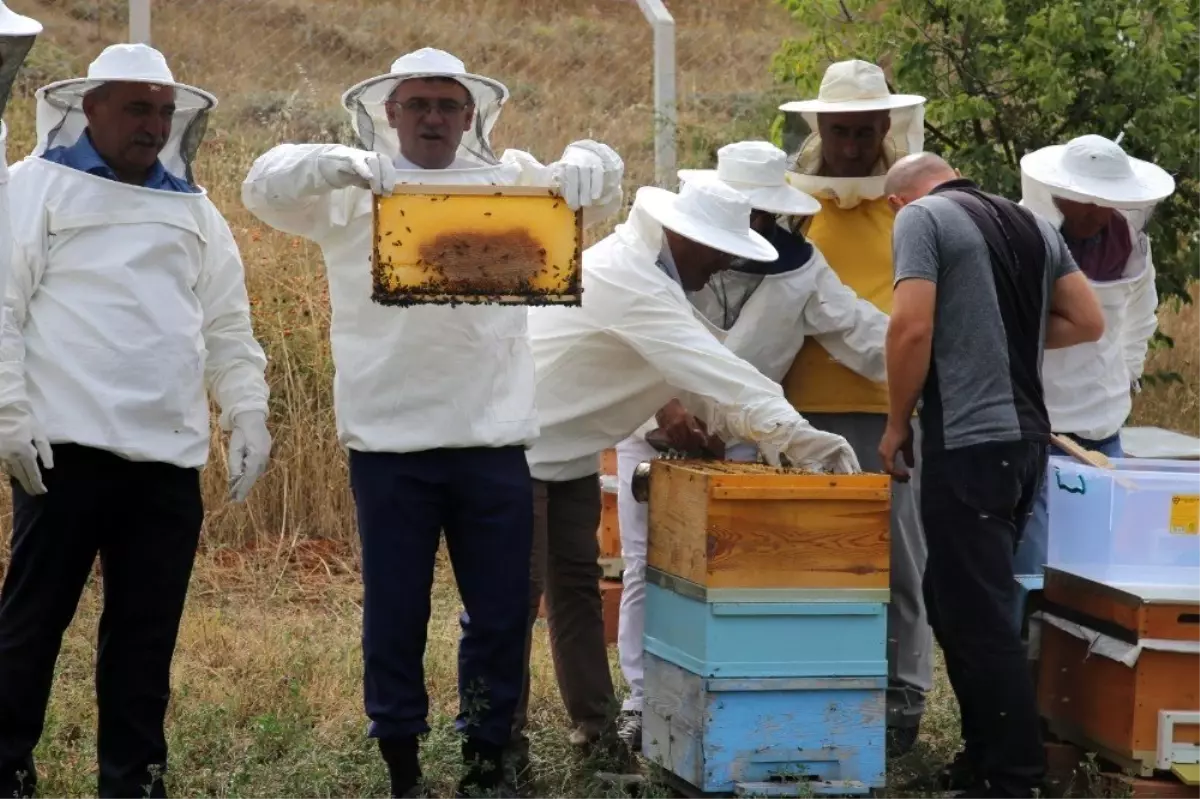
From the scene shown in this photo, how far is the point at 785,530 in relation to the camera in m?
3.90

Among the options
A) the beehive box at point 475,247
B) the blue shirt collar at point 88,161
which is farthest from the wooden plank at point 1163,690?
the blue shirt collar at point 88,161

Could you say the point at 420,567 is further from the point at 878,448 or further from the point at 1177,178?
the point at 1177,178

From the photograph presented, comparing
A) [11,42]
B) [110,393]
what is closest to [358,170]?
[110,393]

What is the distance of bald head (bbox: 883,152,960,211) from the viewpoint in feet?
14.6

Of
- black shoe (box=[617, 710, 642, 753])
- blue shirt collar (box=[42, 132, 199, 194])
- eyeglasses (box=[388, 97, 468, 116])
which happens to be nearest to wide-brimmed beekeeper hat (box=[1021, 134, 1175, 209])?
eyeglasses (box=[388, 97, 468, 116])

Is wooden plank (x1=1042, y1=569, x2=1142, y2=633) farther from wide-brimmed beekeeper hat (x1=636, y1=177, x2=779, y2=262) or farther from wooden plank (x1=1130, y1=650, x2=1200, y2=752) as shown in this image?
wide-brimmed beekeeper hat (x1=636, y1=177, x2=779, y2=262)

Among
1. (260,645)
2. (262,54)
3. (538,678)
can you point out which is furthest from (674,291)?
(262,54)

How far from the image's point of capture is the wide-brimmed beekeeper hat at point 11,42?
267 centimetres

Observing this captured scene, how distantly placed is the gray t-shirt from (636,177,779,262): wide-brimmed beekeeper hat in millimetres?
383

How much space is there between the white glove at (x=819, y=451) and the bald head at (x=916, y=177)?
754 millimetres

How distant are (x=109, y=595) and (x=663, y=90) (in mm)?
5167

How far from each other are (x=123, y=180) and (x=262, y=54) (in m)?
6.25

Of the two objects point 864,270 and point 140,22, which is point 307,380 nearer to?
point 140,22

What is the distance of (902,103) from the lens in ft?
16.2
